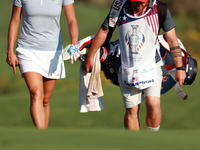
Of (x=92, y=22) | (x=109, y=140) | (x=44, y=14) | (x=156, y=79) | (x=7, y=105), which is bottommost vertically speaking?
(x=92, y=22)

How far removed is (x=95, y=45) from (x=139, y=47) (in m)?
0.67

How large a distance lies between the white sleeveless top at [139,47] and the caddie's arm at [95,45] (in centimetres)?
27

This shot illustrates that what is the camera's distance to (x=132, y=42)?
20.2ft

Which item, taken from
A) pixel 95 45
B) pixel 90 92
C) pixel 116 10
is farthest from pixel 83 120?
pixel 116 10

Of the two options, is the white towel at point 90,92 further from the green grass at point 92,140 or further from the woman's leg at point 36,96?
the green grass at point 92,140

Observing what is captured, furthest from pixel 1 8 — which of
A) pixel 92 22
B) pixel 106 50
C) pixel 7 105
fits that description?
pixel 106 50

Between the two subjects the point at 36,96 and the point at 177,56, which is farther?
the point at 177,56

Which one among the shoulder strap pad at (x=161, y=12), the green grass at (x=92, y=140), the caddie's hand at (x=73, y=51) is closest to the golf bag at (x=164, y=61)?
the caddie's hand at (x=73, y=51)

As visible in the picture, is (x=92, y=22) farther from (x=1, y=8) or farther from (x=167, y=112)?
(x=167, y=112)

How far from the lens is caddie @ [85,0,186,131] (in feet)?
20.1

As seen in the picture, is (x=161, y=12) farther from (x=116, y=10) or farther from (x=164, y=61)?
(x=164, y=61)

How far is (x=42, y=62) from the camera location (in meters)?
6.18

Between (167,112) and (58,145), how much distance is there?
9.38 metres

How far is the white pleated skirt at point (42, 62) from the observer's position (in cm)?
604
